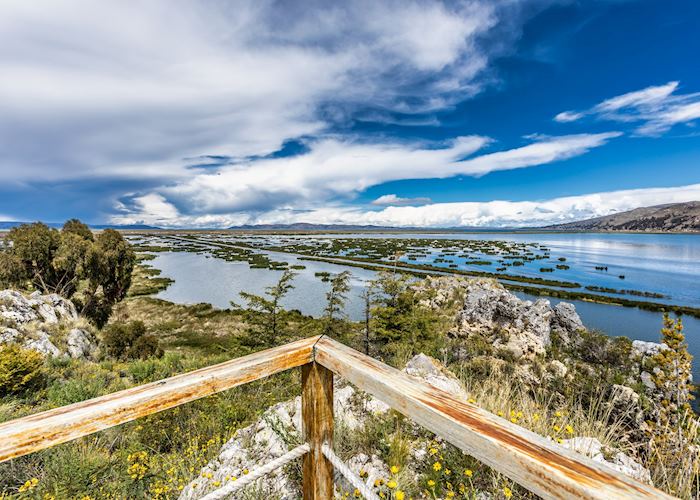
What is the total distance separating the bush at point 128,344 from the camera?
15.5 m

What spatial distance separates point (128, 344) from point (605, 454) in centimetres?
1946

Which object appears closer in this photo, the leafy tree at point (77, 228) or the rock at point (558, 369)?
the rock at point (558, 369)

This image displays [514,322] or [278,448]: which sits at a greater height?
[278,448]

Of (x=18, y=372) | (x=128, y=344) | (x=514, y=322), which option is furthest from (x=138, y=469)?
(x=514, y=322)

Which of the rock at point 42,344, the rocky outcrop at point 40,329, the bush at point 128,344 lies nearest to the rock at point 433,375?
the rocky outcrop at point 40,329

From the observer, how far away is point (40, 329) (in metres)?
13.7

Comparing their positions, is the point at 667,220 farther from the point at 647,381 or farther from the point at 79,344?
the point at 79,344

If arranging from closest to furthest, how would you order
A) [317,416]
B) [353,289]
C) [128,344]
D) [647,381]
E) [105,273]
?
[317,416], [647,381], [128,344], [105,273], [353,289]

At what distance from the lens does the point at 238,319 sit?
26109 millimetres

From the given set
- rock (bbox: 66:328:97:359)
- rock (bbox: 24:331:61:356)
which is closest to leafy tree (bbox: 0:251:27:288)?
rock (bbox: 66:328:97:359)

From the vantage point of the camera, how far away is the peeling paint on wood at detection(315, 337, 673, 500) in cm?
80

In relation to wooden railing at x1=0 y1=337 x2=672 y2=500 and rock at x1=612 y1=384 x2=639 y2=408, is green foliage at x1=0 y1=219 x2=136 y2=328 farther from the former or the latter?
rock at x1=612 y1=384 x2=639 y2=408

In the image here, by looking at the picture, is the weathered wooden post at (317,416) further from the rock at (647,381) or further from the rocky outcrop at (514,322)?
the rocky outcrop at (514,322)

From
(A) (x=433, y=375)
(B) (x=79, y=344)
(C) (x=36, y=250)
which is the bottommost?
(B) (x=79, y=344)
